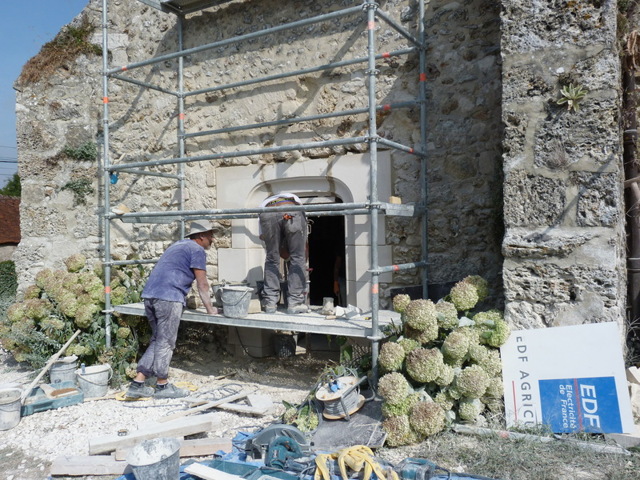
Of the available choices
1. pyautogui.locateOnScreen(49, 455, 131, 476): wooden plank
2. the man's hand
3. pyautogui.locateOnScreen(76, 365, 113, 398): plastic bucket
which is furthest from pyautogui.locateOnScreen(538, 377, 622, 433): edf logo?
pyautogui.locateOnScreen(76, 365, 113, 398): plastic bucket

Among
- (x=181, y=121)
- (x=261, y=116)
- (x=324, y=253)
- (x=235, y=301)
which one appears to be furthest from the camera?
(x=324, y=253)

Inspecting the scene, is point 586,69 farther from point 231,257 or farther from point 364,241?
point 231,257

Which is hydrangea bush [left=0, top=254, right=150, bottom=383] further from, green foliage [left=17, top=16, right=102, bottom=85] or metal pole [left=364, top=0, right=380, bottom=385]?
green foliage [left=17, top=16, right=102, bottom=85]

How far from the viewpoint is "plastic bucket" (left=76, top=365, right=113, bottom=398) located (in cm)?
501

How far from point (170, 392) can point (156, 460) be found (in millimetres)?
1819

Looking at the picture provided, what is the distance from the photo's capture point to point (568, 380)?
357cm

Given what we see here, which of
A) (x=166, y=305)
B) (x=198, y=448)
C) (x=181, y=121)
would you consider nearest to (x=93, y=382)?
(x=166, y=305)

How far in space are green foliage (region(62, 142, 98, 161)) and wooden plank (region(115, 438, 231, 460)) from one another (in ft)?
14.5

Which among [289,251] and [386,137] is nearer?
[386,137]

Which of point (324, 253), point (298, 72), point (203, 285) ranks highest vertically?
point (298, 72)

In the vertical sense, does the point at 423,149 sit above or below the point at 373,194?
above

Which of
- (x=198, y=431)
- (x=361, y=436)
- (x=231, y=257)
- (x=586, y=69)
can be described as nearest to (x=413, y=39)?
(x=586, y=69)

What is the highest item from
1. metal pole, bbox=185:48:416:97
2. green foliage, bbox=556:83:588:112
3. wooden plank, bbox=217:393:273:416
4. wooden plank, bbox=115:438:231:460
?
metal pole, bbox=185:48:416:97

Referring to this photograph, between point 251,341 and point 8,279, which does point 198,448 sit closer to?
point 251,341
